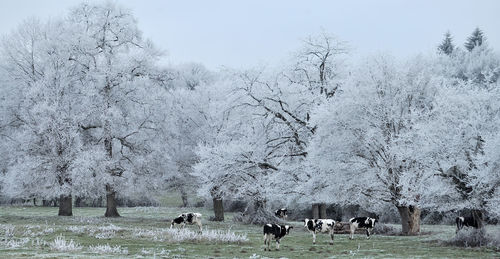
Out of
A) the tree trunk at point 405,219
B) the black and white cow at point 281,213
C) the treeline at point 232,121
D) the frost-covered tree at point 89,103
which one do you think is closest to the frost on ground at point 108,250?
the treeline at point 232,121

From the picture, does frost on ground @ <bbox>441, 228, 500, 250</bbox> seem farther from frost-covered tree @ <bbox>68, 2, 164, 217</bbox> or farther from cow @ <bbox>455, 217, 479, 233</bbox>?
frost-covered tree @ <bbox>68, 2, 164, 217</bbox>

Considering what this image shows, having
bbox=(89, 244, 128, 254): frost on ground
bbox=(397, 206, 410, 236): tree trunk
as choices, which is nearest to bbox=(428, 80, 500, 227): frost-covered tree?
bbox=(397, 206, 410, 236): tree trunk

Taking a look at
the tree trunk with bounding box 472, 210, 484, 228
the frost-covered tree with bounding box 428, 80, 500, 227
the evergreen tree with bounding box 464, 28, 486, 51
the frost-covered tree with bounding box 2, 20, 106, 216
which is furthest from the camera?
the evergreen tree with bounding box 464, 28, 486, 51

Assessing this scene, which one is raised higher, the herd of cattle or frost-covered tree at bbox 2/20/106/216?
frost-covered tree at bbox 2/20/106/216

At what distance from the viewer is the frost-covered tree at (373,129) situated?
3173 cm

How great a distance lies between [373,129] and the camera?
3147 cm

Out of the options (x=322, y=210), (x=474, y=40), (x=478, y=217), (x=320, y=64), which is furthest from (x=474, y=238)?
(x=474, y=40)

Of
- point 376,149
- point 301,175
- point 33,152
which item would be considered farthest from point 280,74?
point 33,152

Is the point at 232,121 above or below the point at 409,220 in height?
above

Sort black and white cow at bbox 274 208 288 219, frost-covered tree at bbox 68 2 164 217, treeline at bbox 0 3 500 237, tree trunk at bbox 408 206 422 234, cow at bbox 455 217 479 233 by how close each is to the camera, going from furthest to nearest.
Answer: black and white cow at bbox 274 208 288 219 → frost-covered tree at bbox 68 2 164 217 → tree trunk at bbox 408 206 422 234 → treeline at bbox 0 3 500 237 → cow at bbox 455 217 479 233

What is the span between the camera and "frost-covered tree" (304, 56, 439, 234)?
1249 inches

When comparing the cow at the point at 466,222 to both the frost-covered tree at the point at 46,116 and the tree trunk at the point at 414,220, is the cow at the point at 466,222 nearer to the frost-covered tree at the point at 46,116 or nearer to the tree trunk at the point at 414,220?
the tree trunk at the point at 414,220

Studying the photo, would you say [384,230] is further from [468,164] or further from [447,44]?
[447,44]

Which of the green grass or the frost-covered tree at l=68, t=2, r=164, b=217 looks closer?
the green grass
